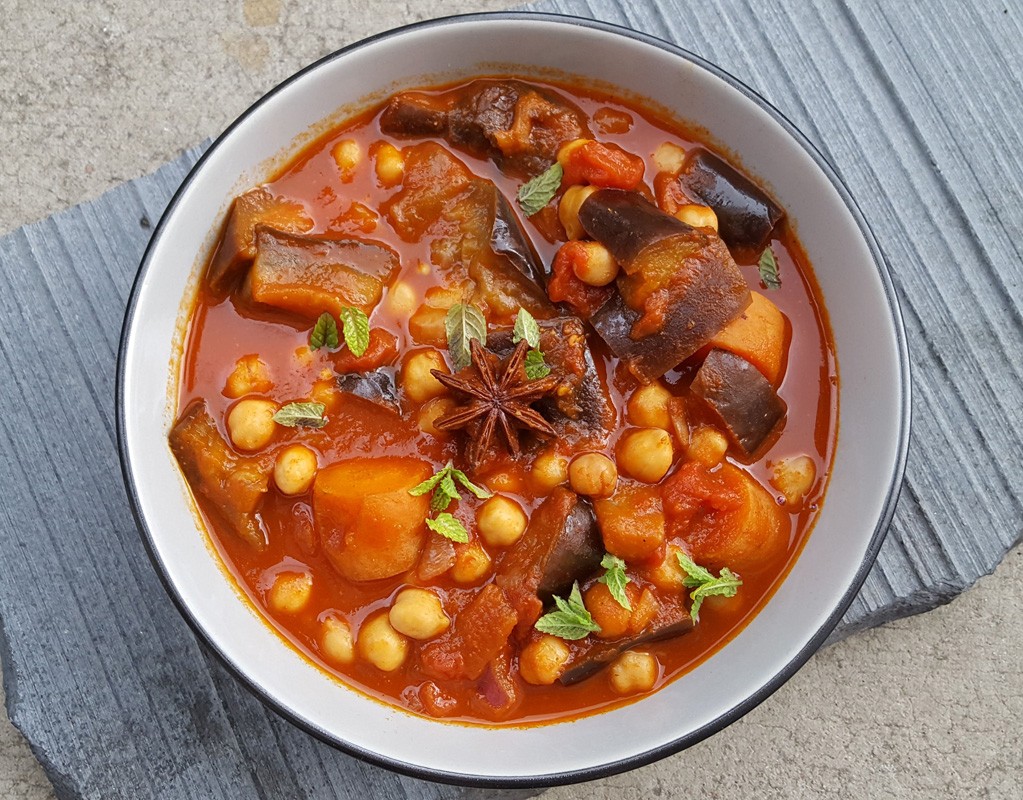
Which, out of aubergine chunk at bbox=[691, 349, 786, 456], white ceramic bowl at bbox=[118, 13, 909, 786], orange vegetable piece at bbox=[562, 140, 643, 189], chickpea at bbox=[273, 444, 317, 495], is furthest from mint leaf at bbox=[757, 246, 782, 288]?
chickpea at bbox=[273, 444, 317, 495]

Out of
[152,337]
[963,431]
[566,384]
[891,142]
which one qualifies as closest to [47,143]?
[152,337]

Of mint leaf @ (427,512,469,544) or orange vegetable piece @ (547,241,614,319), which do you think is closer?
mint leaf @ (427,512,469,544)

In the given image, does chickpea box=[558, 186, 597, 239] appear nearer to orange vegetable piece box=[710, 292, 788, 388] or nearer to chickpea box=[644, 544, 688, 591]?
orange vegetable piece box=[710, 292, 788, 388]

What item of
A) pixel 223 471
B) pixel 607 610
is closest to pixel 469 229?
pixel 223 471

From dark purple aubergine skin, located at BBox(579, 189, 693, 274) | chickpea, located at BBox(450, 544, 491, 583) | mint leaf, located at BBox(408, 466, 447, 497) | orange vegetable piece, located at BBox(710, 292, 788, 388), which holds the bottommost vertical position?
chickpea, located at BBox(450, 544, 491, 583)

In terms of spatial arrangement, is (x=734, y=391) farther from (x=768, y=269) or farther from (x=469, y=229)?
(x=469, y=229)
